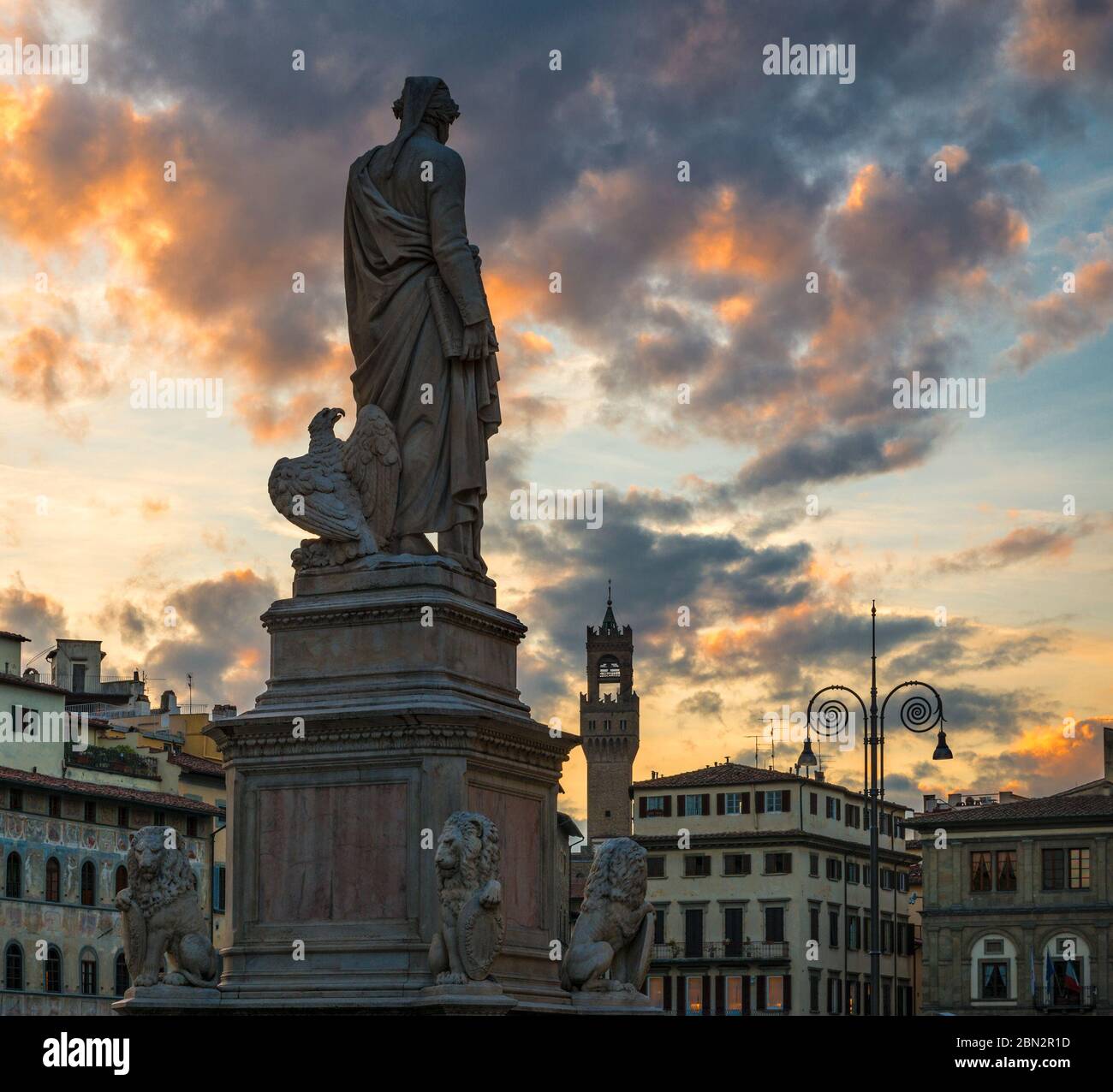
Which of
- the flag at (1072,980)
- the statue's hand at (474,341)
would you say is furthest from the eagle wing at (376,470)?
the flag at (1072,980)

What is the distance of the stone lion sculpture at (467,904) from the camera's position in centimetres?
1864

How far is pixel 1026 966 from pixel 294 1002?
88012 millimetres

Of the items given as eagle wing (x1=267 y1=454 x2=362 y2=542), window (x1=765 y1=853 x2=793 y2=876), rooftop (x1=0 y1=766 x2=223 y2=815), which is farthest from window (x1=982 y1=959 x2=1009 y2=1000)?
eagle wing (x1=267 y1=454 x2=362 y2=542)

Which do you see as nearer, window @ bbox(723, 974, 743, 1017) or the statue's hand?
the statue's hand

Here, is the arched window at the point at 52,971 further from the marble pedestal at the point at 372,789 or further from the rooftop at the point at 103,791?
the marble pedestal at the point at 372,789

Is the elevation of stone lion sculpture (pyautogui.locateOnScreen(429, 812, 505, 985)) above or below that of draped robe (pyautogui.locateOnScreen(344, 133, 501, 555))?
below

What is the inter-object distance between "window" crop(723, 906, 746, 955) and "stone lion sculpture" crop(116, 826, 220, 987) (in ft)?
310

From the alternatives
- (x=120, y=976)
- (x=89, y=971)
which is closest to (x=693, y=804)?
(x=120, y=976)

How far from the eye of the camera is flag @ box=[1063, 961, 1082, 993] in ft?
327

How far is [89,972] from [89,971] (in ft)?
0.10

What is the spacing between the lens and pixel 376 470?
21.3 metres

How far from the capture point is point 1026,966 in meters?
103

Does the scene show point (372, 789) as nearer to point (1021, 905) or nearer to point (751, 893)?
point (1021, 905)

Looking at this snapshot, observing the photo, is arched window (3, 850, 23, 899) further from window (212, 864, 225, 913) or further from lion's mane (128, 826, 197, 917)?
lion's mane (128, 826, 197, 917)
